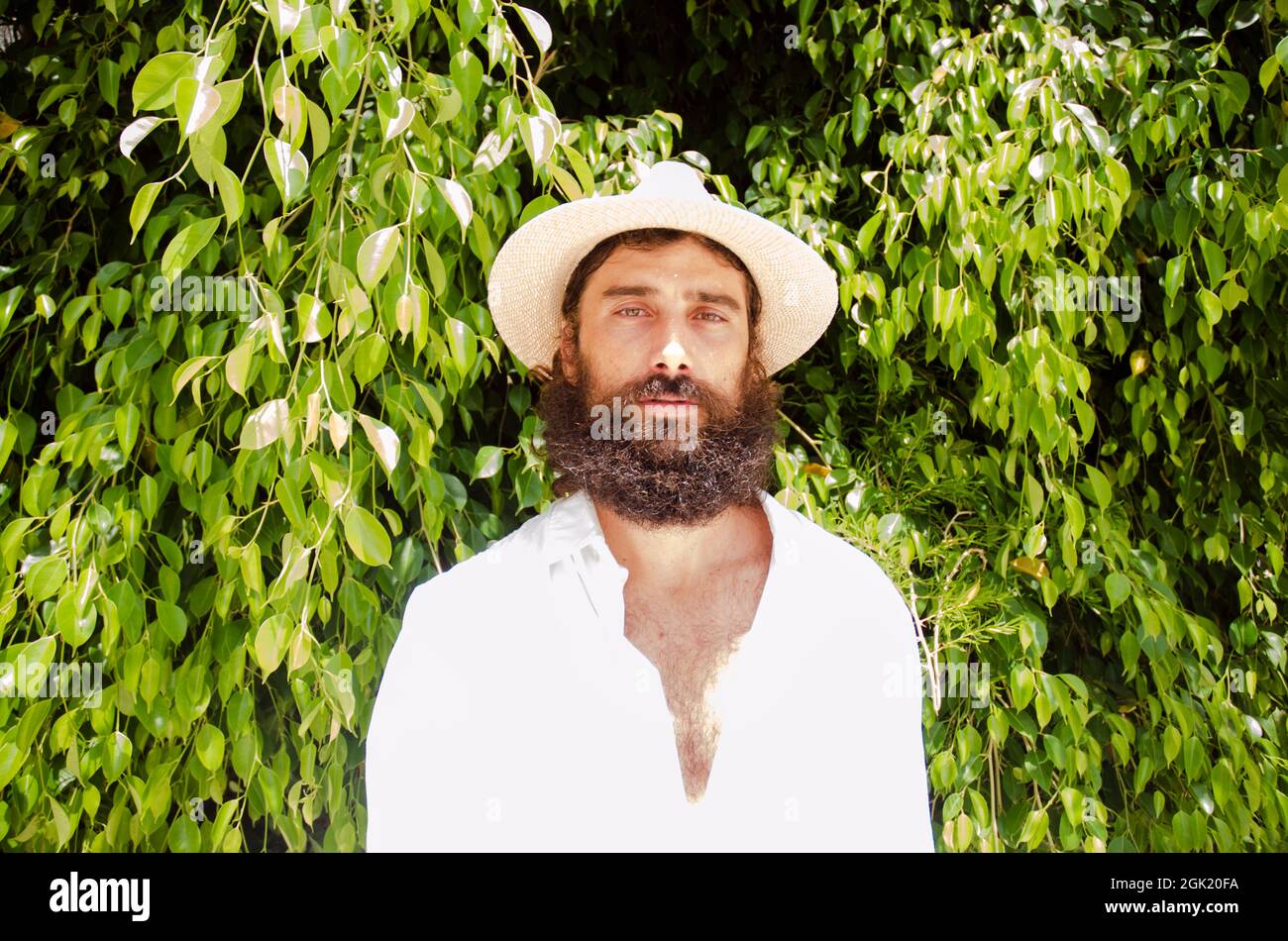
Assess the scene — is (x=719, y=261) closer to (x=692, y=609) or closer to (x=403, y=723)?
(x=692, y=609)

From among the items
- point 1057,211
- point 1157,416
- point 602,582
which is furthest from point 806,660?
point 1157,416

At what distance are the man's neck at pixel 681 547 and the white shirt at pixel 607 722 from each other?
0.04 metres

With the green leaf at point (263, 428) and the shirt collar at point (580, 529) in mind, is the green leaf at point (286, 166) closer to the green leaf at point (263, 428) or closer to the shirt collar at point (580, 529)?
the green leaf at point (263, 428)

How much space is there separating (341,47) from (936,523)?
3.64ft

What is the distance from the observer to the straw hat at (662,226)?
1.34m

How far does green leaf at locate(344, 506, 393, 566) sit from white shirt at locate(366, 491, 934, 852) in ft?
0.45

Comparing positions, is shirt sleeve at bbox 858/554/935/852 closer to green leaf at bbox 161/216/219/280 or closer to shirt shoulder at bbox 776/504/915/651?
shirt shoulder at bbox 776/504/915/651

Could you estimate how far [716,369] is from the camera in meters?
1.36
